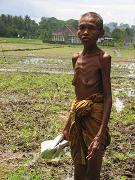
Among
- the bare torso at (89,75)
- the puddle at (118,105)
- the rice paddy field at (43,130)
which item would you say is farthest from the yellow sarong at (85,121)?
the puddle at (118,105)

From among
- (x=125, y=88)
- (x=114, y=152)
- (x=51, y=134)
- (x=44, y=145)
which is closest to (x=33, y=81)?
(x=125, y=88)

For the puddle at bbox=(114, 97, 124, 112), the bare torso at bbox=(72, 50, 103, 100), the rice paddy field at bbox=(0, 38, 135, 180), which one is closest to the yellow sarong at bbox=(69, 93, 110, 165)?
the bare torso at bbox=(72, 50, 103, 100)

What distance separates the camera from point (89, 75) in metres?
3.86

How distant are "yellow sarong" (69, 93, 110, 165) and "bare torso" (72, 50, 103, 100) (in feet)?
0.20

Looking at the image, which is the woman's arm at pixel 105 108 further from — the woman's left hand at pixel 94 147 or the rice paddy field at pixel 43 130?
the rice paddy field at pixel 43 130

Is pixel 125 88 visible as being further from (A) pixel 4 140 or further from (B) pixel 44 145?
(B) pixel 44 145

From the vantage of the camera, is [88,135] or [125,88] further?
[125,88]

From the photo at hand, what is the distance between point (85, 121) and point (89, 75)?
0.40 m

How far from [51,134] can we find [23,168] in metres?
2.59

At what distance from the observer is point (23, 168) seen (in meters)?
6.57

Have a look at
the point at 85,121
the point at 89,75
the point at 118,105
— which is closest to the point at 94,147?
the point at 85,121

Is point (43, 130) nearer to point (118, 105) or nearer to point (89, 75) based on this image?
point (118, 105)

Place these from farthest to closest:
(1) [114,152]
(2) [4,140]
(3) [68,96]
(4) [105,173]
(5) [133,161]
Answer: (3) [68,96] → (2) [4,140] → (1) [114,152] → (5) [133,161] → (4) [105,173]

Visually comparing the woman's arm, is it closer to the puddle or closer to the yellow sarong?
the yellow sarong
